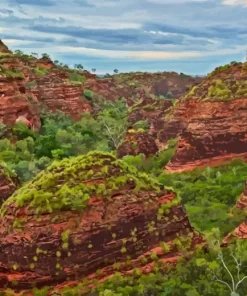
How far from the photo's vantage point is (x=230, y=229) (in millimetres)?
31453

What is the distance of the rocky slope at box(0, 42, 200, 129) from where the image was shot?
6725 centimetres

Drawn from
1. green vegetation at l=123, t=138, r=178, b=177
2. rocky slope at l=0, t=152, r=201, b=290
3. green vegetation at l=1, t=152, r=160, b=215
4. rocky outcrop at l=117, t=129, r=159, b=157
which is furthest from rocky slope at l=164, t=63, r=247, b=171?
rocky slope at l=0, t=152, r=201, b=290

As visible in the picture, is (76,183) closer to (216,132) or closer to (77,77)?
(216,132)

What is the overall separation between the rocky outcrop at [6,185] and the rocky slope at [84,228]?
10.0 metres

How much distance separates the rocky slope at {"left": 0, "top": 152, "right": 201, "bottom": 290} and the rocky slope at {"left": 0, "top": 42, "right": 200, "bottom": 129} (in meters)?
44.2

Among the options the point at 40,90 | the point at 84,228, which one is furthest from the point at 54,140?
the point at 84,228

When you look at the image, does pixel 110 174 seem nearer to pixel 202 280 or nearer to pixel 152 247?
pixel 152 247

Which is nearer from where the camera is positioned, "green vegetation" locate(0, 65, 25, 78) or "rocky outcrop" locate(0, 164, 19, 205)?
"rocky outcrop" locate(0, 164, 19, 205)

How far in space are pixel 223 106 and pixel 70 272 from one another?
103 ft

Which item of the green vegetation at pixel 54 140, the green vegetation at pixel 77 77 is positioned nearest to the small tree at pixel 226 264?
the green vegetation at pixel 54 140

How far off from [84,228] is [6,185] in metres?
13.0

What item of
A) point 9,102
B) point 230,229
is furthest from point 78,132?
point 230,229

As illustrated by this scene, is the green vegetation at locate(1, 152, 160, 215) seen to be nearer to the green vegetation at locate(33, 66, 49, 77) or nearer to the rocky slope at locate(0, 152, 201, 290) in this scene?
the rocky slope at locate(0, 152, 201, 290)

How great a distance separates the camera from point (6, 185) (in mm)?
34094
